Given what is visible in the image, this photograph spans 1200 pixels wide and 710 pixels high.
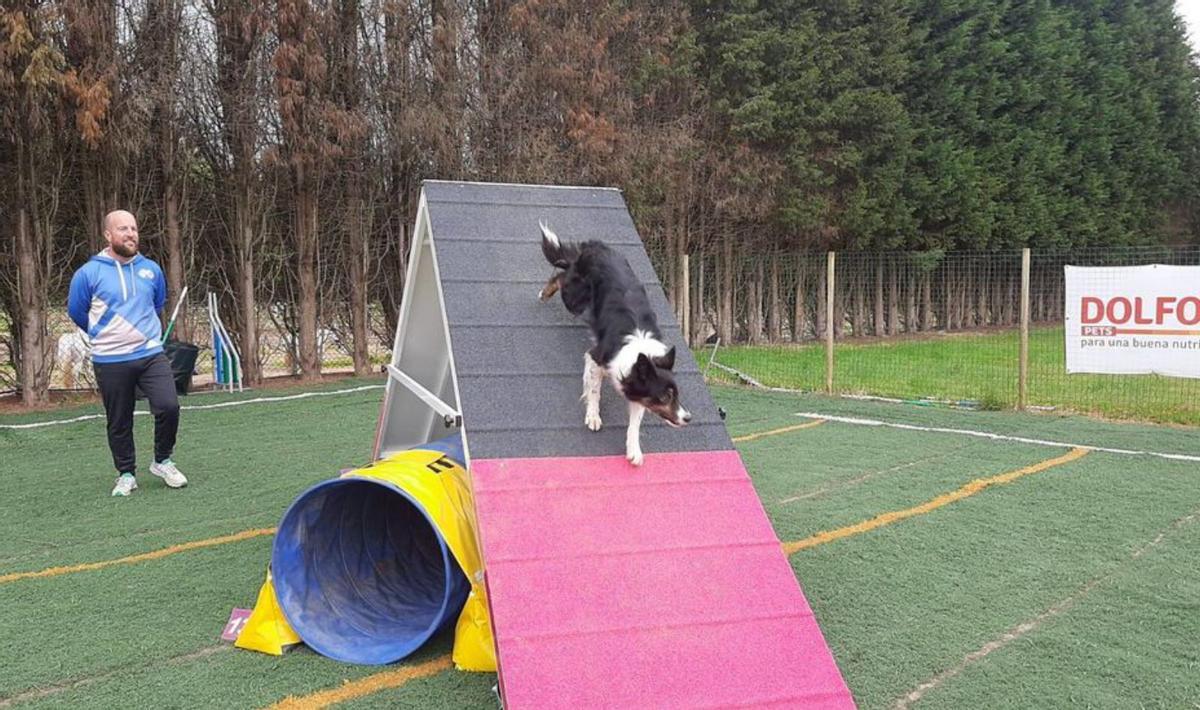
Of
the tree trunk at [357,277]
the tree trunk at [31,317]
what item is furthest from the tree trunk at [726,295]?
the tree trunk at [31,317]

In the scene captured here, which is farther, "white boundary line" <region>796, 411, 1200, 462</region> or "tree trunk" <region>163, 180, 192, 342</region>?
"tree trunk" <region>163, 180, 192, 342</region>

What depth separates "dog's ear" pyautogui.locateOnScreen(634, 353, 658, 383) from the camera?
3494mm

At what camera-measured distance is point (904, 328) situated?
21281 millimetres

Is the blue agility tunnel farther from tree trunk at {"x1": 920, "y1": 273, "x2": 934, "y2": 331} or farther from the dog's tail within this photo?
tree trunk at {"x1": 920, "y1": 273, "x2": 934, "y2": 331}

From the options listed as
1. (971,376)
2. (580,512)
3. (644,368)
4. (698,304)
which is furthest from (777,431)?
(698,304)

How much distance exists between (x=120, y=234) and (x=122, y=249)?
0.10 m

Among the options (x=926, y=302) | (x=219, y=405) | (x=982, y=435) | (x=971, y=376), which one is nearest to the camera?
(x=982, y=435)

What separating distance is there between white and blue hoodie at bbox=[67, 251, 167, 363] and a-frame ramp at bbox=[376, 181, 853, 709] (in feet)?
5.80

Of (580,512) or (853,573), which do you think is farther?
(853,573)

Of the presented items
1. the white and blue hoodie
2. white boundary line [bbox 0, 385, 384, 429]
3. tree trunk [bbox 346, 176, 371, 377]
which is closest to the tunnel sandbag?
the white and blue hoodie

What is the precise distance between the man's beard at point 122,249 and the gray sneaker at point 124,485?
1.41m

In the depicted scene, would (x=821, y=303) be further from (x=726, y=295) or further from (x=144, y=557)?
(x=144, y=557)

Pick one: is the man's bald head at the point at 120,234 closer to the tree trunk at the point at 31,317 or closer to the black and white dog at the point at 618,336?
the black and white dog at the point at 618,336

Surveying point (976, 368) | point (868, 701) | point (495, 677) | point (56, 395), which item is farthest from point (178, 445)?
point (976, 368)
